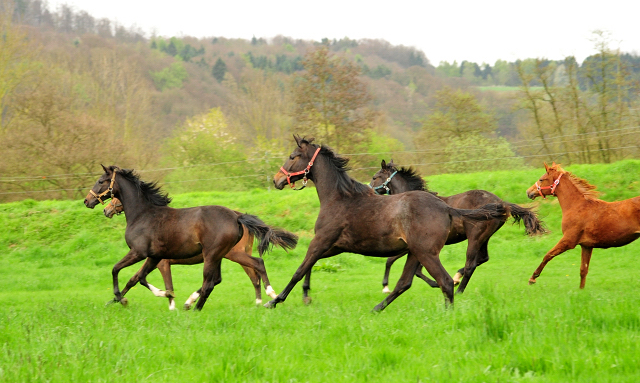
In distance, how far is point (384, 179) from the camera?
1017 centimetres

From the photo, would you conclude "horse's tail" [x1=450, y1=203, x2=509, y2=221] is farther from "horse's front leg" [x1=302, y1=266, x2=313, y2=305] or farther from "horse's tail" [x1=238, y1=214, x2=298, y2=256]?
"horse's tail" [x1=238, y1=214, x2=298, y2=256]

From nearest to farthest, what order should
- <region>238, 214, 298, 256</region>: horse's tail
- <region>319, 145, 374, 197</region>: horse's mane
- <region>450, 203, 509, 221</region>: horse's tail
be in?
<region>450, 203, 509, 221</region>: horse's tail < <region>319, 145, 374, 197</region>: horse's mane < <region>238, 214, 298, 256</region>: horse's tail

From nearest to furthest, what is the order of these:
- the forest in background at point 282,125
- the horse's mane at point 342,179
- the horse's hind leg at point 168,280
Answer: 1. the horse's mane at point 342,179
2. the horse's hind leg at point 168,280
3. the forest in background at point 282,125

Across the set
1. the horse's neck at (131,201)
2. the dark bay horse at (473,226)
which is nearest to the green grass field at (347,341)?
the dark bay horse at (473,226)

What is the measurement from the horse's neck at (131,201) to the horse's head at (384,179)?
399 cm

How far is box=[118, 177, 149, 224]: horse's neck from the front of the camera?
846 cm

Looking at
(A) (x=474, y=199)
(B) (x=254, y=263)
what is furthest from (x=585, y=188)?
(B) (x=254, y=263)

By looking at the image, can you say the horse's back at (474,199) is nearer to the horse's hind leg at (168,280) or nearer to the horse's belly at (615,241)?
the horse's belly at (615,241)

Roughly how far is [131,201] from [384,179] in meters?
4.42

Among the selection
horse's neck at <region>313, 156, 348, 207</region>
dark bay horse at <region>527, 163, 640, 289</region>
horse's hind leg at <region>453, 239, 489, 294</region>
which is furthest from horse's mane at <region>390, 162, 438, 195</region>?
horse's neck at <region>313, 156, 348, 207</region>

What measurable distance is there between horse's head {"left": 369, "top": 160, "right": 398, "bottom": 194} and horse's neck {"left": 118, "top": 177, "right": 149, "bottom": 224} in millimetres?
3993

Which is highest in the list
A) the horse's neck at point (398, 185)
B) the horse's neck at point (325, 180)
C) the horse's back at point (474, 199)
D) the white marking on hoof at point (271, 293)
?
the horse's neck at point (325, 180)

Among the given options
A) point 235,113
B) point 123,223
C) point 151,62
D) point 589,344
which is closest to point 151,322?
point 589,344

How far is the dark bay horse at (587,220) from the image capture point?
7902 mm
